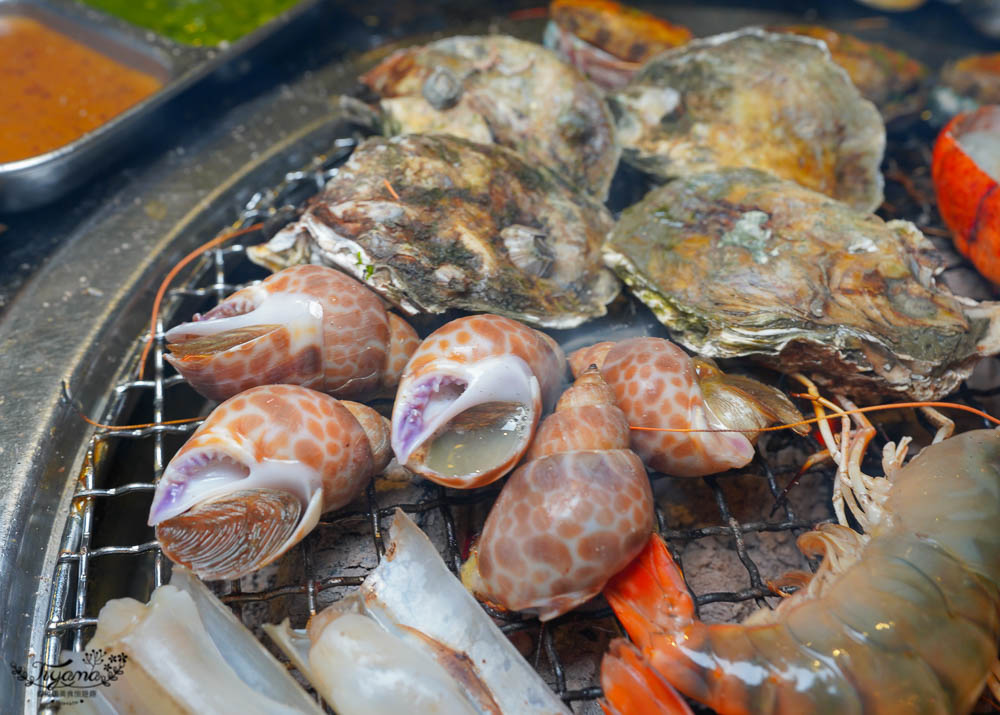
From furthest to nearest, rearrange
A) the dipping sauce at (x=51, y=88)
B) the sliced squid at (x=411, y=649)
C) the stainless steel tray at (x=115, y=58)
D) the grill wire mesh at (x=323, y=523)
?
the dipping sauce at (x=51, y=88) < the stainless steel tray at (x=115, y=58) < the grill wire mesh at (x=323, y=523) < the sliced squid at (x=411, y=649)

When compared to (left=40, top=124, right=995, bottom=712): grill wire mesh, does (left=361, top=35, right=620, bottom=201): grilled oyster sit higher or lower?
higher

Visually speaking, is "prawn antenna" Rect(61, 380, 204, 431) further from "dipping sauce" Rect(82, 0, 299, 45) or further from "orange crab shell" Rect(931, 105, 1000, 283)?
"orange crab shell" Rect(931, 105, 1000, 283)

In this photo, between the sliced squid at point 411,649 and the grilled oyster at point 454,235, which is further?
the grilled oyster at point 454,235

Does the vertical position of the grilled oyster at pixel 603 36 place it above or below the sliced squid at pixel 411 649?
above

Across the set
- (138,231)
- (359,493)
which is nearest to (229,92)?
(138,231)

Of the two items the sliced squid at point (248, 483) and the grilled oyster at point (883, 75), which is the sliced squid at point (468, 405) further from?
the grilled oyster at point (883, 75)

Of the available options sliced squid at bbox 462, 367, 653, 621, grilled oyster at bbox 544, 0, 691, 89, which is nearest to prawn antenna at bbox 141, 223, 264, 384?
sliced squid at bbox 462, 367, 653, 621

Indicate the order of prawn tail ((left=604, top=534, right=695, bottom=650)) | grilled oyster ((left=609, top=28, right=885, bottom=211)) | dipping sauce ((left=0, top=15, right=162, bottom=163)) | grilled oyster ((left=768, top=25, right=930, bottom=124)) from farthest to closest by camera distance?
Answer: grilled oyster ((left=768, top=25, right=930, bottom=124)) → dipping sauce ((left=0, top=15, right=162, bottom=163)) → grilled oyster ((left=609, top=28, right=885, bottom=211)) → prawn tail ((left=604, top=534, right=695, bottom=650))

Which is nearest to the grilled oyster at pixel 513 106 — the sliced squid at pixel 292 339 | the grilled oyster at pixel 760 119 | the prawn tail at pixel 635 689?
the grilled oyster at pixel 760 119
